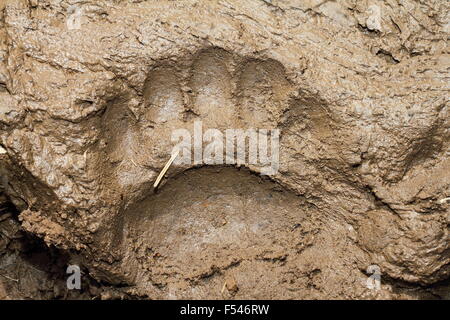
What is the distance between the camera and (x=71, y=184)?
2014 millimetres

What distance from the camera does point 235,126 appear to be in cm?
211

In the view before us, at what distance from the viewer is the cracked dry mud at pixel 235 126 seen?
6.63ft

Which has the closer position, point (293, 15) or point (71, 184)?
point (71, 184)

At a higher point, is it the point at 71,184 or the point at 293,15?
the point at 293,15

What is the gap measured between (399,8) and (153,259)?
5.20 ft

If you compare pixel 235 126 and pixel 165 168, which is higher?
pixel 235 126

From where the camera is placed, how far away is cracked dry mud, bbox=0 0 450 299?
202 cm

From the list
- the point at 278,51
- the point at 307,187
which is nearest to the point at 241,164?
the point at 307,187

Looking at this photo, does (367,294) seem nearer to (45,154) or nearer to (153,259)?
(153,259)

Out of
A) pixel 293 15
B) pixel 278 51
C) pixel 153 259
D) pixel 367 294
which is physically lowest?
pixel 367 294

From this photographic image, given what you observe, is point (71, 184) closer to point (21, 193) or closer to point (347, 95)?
point (21, 193)

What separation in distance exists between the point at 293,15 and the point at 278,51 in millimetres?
205

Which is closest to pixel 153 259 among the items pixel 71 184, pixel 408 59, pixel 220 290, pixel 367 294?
pixel 220 290

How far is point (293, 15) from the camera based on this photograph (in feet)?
7.06
